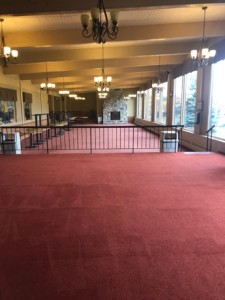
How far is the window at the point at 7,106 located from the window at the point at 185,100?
747 cm

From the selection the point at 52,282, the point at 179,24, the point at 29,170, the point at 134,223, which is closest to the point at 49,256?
the point at 52,282

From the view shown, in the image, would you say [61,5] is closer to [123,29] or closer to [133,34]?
[123,29]

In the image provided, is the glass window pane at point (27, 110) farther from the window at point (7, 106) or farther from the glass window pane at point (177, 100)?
the glass window pane at point (177, 100)

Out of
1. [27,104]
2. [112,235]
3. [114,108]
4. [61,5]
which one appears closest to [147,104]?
[114,108]

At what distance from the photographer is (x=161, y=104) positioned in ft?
44.2

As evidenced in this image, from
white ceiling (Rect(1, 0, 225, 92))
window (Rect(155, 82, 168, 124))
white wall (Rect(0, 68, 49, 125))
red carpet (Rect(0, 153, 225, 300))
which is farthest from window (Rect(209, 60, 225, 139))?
white wall (Rect(0, 68, 49, 125))

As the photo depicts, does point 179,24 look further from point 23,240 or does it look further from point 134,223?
point 23,240

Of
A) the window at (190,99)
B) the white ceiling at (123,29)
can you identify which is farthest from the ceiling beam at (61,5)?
the window at (190,99)

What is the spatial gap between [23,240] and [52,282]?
0.69 m

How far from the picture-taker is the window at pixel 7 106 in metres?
9.82

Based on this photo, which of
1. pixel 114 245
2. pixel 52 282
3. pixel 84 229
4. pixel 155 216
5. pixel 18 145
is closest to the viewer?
pixel 52 282

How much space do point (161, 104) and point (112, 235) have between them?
39.1 ft

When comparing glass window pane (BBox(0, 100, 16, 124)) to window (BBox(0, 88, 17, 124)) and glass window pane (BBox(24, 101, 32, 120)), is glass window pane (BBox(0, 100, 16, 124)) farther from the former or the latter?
glass window pane (BBox(24, 101, 32, 120))

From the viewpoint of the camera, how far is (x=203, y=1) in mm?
3967
